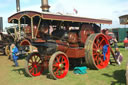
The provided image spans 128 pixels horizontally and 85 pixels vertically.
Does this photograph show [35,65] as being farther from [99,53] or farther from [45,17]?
[99,53]

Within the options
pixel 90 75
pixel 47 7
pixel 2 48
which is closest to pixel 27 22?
pixel 90 75

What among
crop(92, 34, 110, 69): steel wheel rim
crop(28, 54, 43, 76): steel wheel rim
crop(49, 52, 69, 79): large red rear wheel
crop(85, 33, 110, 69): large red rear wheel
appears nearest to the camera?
crop(49, 52, 69, 79): large red rear wheel

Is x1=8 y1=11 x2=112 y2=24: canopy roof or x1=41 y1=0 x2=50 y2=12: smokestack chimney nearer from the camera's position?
x1=8 y1=11 x2=112 y2=24: canopy roof

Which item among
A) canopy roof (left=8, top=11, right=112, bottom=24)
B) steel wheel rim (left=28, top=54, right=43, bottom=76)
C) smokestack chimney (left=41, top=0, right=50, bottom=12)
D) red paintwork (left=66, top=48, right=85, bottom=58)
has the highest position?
smokestack chimney (left=41, top=0, right=50, bottom=12)

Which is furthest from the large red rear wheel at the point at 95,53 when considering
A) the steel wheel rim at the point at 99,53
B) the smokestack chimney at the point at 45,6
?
the smokestack chimney at the point at 45,6

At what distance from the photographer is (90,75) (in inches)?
227

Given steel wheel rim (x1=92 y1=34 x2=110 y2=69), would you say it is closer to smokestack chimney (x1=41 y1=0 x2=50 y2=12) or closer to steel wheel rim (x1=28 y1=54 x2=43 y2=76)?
steel wheel rim (x1=28 y1=54 x2=43 y2=76)

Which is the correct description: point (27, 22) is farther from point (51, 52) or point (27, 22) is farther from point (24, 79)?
point (24, 79)

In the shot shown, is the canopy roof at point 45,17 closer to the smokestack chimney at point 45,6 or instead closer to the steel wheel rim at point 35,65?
the steel wheel rim at point 35,65

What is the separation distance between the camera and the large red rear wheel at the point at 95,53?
247 inches

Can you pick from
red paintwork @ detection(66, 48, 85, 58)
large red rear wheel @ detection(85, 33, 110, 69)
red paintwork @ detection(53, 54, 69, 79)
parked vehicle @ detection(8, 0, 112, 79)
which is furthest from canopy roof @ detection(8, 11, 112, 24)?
red paintwork @ detection(53, 54, 69, 79)

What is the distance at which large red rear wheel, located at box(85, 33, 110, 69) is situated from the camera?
6.29m

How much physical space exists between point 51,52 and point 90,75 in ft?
5.43

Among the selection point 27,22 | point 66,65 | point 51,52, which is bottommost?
point 66,65
